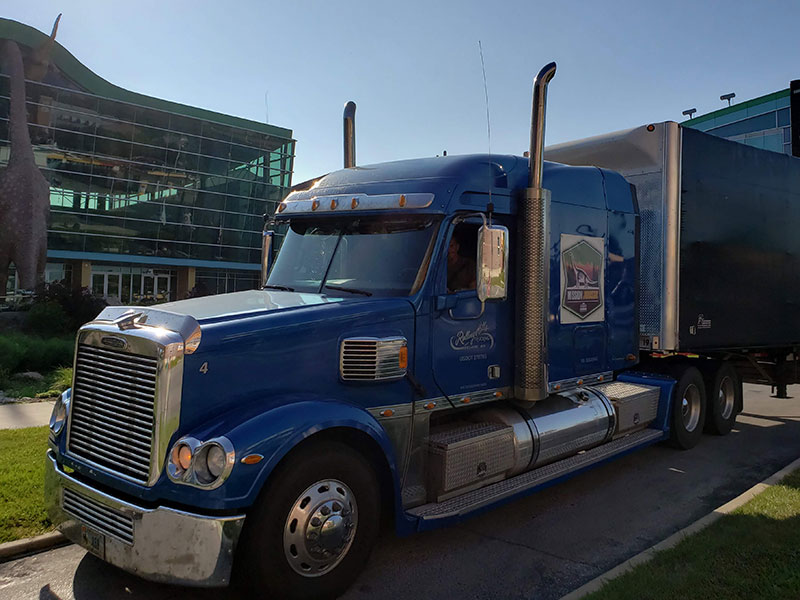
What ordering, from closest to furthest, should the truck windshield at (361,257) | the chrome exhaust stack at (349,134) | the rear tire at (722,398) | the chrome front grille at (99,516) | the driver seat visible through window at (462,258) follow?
the chrome front grille at (99,516) → the truck windshield at (361,257) → the driver seat visible through window at (462,258) → the chrome exhaust stack at (349,134) → the rear tire at (722,398)

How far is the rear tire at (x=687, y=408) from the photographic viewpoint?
7.80 meters

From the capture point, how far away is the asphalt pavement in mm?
4238

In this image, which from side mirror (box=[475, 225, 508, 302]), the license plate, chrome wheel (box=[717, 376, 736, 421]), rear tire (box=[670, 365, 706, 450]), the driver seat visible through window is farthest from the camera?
chrome wheel (box=[717, 376, 736, 421])

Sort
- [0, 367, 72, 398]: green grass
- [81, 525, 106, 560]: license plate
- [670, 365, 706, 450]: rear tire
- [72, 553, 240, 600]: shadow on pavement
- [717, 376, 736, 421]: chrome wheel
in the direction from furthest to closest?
[0, 367, 72, 398]: green grass
[717, 376, 736, 421]: chrome wheel
[670, 365, 706, 450]: rear tire
[72, 553, 240, 600]: shadow on pavement
[81, 525, 106, 560]: license plate

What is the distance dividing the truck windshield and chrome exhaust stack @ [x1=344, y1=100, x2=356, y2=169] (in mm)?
1588

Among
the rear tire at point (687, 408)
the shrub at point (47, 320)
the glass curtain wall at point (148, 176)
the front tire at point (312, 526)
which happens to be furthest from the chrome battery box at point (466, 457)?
the glass curtain wall at point (148, 176)

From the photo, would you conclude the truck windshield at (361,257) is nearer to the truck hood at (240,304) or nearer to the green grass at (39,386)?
the truck hood at (240,304)

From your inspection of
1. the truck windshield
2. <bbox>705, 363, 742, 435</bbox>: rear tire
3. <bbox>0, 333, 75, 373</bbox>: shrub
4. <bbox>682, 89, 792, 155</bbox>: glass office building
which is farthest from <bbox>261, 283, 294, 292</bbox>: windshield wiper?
<bbox>682, 89, 792, 155</bbox>: glass office building

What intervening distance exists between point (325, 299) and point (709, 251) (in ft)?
17.3

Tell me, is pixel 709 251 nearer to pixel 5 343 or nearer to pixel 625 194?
pixel 625 194

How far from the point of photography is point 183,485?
3.55 metres

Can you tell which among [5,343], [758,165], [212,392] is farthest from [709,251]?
[5,343]

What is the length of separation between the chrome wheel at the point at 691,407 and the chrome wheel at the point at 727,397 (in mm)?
711

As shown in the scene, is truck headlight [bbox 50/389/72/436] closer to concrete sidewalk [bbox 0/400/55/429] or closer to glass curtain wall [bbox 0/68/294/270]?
concrete sidewalk [bbox 0/400/55/429]
